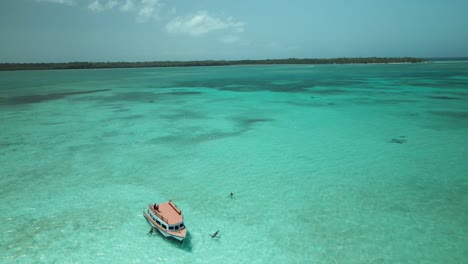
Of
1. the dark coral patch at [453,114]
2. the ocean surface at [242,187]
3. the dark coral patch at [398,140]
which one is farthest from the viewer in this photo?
the dark coral patch at [453,114]

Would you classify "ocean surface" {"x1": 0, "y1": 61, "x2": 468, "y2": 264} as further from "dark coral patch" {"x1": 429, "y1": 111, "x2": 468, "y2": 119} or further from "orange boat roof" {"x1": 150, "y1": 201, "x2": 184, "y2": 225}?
"orange boat roof" {"x1": 150, "y1": 201, "x2": 184, "y2": 225}

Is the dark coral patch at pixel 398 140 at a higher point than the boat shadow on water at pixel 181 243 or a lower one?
higher

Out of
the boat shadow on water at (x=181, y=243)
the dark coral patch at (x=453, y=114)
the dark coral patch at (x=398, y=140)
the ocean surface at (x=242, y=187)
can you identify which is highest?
the dark coral patch at (x=453, y=114)

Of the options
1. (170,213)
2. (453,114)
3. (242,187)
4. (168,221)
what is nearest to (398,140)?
(453,114)

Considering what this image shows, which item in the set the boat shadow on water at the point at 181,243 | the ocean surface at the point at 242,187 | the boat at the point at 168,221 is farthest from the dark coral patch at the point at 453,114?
the boat at the point at 168,221

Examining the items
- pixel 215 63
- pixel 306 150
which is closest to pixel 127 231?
pixel 306 150

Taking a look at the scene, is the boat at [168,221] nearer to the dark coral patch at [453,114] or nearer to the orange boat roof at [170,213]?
the orange boat roof at [170,213]

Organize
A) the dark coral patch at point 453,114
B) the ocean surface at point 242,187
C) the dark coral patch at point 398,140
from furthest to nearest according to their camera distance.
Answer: the dark coral patch at point 453,114, the dark coral patch at point 398,140, the ocean surface at point 242,187

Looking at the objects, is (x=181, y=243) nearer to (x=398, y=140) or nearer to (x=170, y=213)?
(x=170, y=213)
